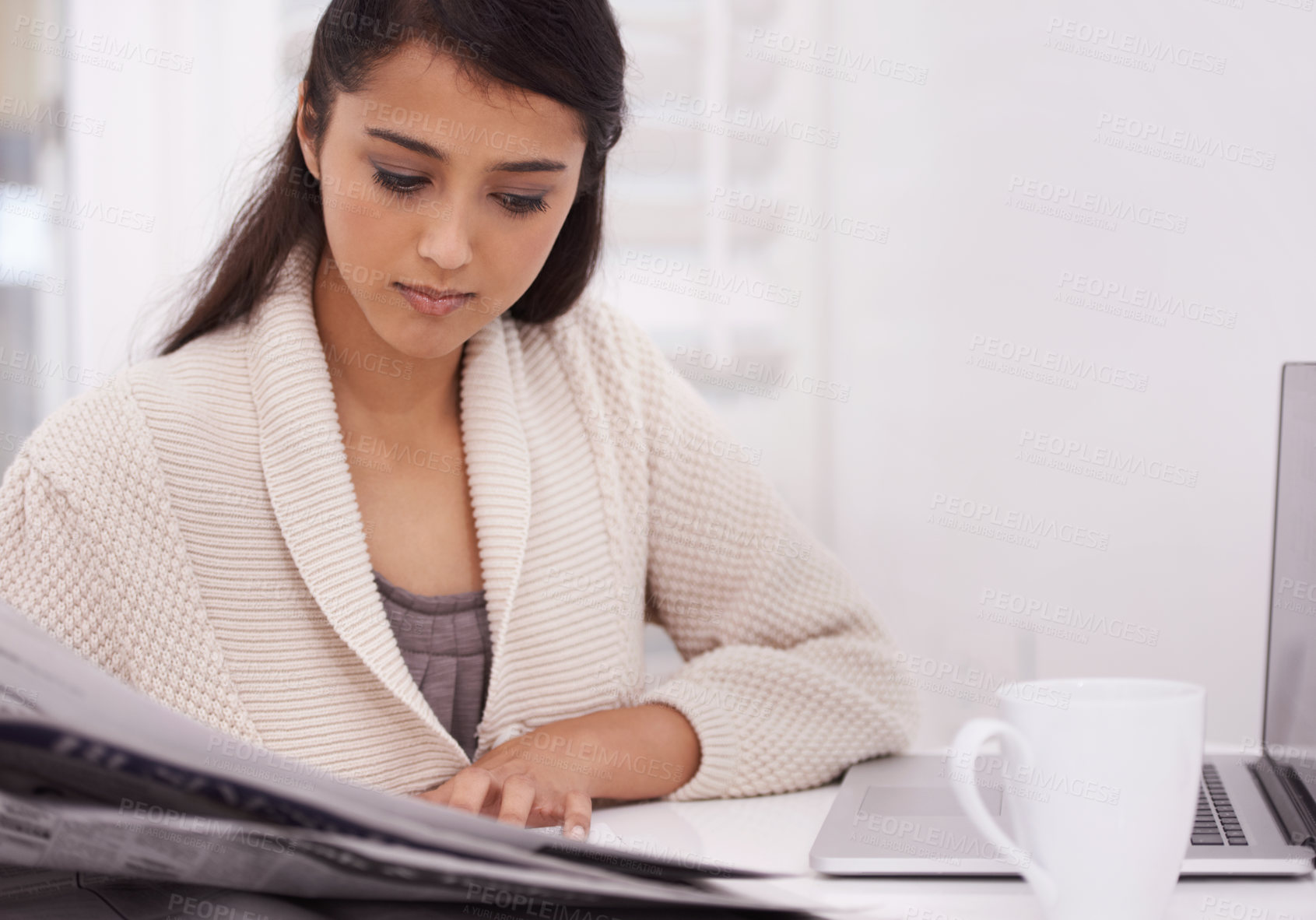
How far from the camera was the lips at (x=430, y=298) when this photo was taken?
879 millimetres

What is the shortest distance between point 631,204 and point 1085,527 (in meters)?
0.84

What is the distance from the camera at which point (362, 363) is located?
3.35ft

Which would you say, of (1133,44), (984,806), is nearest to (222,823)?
(984,806)

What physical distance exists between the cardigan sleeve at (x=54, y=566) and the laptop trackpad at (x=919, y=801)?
0.54m

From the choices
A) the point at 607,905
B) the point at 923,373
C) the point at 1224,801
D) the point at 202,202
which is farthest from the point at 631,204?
the point at 607,905

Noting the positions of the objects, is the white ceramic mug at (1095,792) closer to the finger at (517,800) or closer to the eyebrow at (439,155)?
the finger at (517,800)

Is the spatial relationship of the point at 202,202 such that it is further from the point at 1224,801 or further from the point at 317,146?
the point at 1224,801

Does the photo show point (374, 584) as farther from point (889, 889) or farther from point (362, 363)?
point (889, 889)

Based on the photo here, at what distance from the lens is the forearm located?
84cm

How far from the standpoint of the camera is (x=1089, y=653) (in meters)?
1.62

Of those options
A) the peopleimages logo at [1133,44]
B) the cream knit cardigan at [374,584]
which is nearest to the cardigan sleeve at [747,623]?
the cream knit cardigan at [374,584]

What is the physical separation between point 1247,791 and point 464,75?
721mm

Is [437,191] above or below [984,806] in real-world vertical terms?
above

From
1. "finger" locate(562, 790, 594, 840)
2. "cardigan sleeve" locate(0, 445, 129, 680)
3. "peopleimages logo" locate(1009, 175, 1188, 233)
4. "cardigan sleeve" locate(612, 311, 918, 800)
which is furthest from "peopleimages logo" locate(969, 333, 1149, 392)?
"cardigan sleeve" locate(0, 445, 129, 680)
